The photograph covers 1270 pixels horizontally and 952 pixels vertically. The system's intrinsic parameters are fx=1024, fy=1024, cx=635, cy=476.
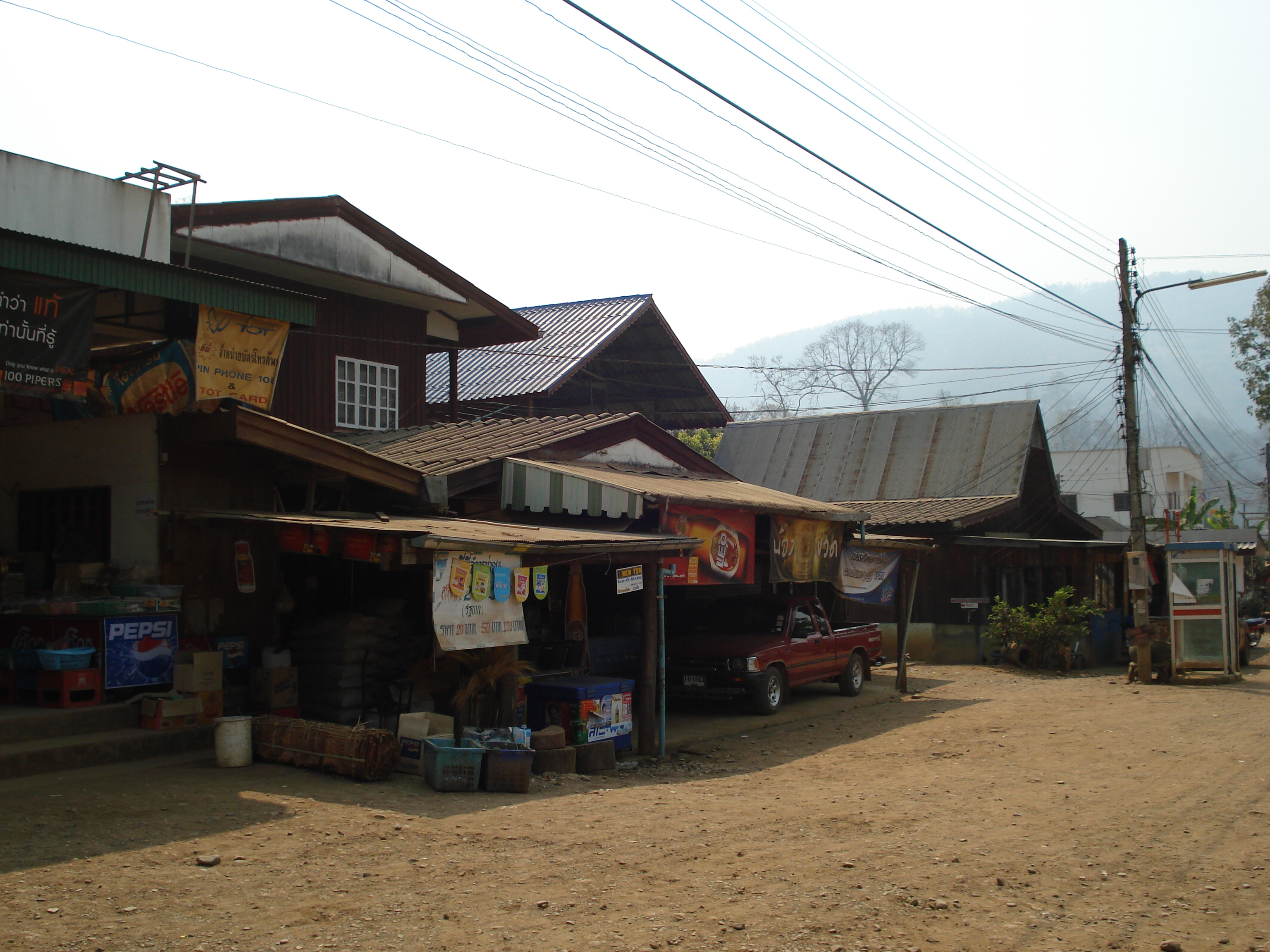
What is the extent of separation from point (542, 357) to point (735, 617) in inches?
380

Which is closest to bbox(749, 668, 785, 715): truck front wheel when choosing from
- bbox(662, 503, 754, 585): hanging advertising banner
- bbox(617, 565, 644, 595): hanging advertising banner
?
bbox(662, 503, 754, 585): hanging advertising banner

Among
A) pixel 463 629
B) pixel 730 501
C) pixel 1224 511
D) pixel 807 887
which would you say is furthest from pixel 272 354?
pixel 1224 511

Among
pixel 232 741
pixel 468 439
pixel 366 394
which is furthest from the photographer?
pixel 366 394

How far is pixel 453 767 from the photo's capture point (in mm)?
9055

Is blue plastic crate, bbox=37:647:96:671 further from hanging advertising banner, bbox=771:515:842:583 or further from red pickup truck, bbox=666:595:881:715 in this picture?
hanging advertising banner, bbox=771:515:842:583

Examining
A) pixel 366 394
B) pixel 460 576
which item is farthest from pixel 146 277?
pixel 366 394

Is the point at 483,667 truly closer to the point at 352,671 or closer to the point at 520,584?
the point at 520,584

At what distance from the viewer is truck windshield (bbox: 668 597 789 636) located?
15.8 metres

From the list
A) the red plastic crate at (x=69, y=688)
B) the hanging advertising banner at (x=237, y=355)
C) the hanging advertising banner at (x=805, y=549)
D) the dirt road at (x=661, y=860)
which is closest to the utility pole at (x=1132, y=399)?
the hanging advertising banner at (x=805, y=549)

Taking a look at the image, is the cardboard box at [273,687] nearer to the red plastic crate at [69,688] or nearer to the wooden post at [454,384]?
the red plastic crate at [69,688]

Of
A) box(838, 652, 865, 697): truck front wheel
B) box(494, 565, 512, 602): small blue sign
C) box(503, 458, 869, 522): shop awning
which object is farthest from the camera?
box(838, 652, 865, 697): truck front wheel

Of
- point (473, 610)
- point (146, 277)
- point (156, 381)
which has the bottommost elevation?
point (473, 610)

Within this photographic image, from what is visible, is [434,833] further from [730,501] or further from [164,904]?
[730,501]

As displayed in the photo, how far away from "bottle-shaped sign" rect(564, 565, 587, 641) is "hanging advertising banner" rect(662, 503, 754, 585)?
1182 mm
